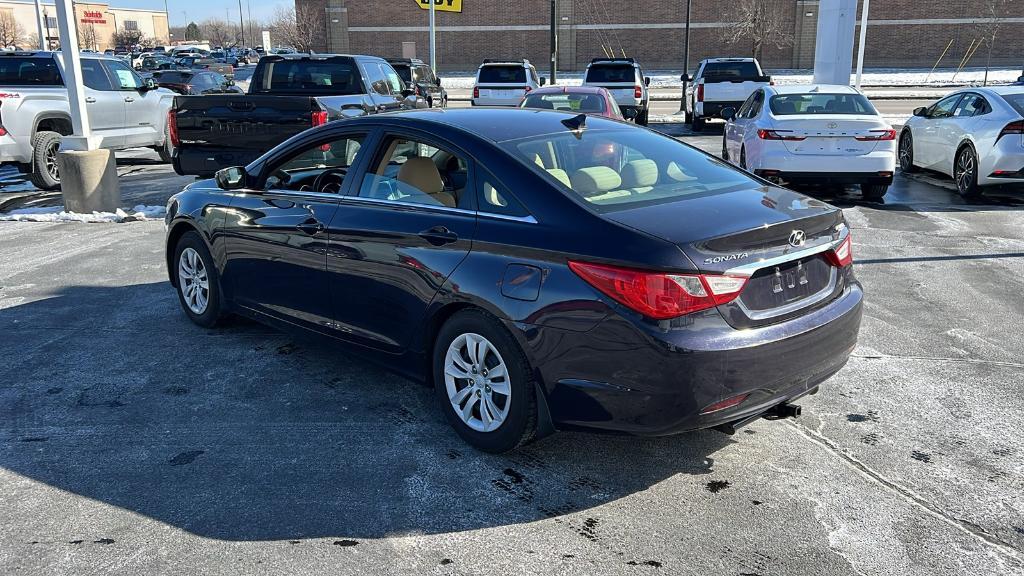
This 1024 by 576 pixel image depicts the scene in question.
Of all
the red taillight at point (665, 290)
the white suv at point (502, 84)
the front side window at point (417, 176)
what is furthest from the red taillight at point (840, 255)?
the white suv at point (502, 84)

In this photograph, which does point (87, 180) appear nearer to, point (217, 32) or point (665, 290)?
point (665, 290)

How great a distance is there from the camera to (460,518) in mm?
3652

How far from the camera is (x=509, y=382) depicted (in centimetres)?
400

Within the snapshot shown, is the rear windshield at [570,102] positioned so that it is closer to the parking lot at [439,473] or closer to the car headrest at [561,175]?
the parking lot at [439,473]

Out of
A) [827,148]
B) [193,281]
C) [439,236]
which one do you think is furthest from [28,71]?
[439,236]

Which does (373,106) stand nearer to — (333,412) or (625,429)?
(333,412)

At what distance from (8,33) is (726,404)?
305ft

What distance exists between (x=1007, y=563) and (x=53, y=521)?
3.83 metres

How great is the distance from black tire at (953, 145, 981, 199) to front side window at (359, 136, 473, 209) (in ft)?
30.8

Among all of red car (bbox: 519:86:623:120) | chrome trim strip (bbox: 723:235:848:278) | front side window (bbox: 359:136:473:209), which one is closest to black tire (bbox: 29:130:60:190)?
red car (bbox: 519:86:623:120)

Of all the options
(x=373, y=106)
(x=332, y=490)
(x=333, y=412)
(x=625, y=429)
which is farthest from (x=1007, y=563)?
(x=373, y=106)

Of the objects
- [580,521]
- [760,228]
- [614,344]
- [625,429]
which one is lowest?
[580,521]

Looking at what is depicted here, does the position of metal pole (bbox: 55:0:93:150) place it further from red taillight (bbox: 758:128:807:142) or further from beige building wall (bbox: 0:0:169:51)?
beige building wall (bbox: 0:0:169:51)

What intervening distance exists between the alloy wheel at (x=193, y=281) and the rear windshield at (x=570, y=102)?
7.87 meters
